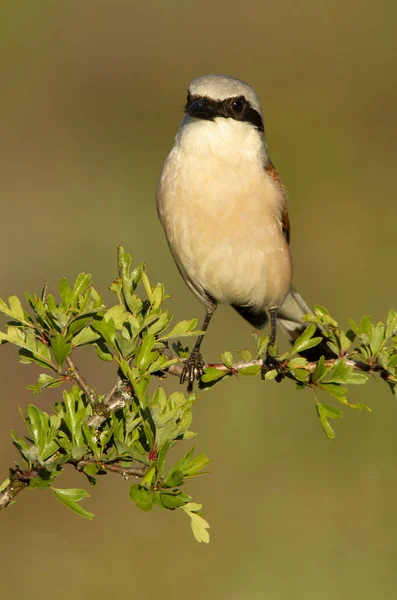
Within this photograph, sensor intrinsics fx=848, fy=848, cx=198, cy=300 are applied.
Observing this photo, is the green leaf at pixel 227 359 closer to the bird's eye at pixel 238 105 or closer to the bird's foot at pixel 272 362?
the bird's foot at pixel 272 362

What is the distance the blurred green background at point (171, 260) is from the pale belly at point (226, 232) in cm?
101

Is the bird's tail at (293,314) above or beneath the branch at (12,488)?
beneath

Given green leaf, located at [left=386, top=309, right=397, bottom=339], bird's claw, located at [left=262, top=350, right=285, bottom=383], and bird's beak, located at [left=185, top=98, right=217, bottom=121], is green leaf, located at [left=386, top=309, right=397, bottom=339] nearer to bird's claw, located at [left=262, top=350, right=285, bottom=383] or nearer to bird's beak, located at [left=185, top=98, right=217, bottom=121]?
bird's claw, located at [left=262, top=350, right=285, bottom=383]

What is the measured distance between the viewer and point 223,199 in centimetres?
372

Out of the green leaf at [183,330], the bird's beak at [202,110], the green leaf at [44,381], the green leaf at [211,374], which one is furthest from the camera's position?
the bird's beak at [202,110]

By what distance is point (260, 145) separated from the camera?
160 inches

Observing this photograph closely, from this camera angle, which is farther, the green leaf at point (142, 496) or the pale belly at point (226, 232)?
the pale belly at point (226, 232)

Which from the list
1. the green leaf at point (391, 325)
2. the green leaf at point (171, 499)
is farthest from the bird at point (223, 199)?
the green leaf at point (171, 499)

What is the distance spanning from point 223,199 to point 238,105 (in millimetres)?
510

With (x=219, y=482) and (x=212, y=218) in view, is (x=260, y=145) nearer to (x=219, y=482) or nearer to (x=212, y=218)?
(x=212, y=218)

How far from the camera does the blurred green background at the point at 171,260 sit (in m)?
4.59

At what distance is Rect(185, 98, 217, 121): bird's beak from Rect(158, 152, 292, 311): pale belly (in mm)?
266

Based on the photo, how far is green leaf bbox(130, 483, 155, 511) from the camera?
201 centimetres

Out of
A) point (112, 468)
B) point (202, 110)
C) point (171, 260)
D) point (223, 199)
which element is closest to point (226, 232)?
point (223, 199)
